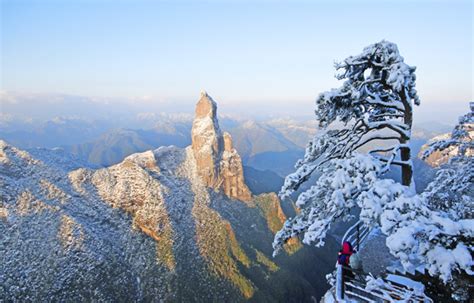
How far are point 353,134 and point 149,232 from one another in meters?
54.7

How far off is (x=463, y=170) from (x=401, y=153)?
6.38 metres

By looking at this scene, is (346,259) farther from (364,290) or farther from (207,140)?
(207,140)

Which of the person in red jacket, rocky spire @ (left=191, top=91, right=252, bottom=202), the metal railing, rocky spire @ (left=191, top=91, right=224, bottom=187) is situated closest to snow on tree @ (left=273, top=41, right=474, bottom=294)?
the metal railing

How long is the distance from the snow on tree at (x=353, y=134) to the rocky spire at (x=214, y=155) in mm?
64157

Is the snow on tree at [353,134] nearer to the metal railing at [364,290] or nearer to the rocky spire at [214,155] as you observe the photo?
the metal railing at [364,290]

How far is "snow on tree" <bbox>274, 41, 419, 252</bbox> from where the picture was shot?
877 centimetres

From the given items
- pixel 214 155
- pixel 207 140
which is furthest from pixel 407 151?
pixel 207 140

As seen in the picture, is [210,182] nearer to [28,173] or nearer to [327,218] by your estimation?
[28,173]

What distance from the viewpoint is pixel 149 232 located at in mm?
58094

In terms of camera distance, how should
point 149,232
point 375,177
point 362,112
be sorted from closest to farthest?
point 375,177, point 362,112, point 149,232

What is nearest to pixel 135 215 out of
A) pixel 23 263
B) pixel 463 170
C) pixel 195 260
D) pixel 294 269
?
pixel 195 260

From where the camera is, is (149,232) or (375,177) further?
(149,232)

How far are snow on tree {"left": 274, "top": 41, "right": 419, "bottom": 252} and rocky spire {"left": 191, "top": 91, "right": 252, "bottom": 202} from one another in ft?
210

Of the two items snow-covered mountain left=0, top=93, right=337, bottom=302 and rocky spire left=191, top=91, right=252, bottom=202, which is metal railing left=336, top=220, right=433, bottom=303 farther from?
rocky spire left=191, top=91, right=252, bottom=202
